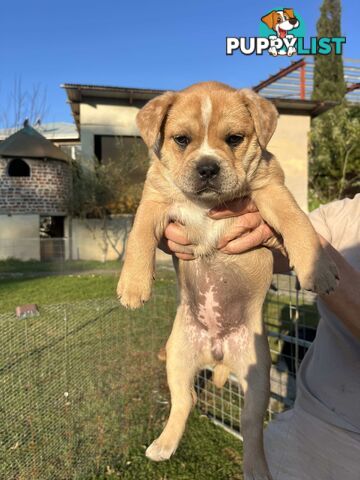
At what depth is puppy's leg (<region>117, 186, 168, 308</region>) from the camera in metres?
2.22

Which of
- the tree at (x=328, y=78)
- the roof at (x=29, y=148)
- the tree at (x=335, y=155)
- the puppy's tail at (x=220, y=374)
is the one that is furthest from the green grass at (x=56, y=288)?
the tree at (x=328, y=78)

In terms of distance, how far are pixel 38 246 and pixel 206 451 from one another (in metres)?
13.8

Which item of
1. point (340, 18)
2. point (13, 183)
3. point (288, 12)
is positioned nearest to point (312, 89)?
point (340, 18)

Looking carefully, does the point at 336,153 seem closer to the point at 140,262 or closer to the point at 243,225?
the point at 243,225

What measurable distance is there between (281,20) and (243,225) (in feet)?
54.1

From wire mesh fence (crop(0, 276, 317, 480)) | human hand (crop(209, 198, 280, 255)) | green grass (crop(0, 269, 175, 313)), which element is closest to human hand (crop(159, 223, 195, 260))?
human hand (crop(209, 198, 280, 255))

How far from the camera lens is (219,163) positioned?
7.77ft

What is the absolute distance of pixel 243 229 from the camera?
246 centimetres

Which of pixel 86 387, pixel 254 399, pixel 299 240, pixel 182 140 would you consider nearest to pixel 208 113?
pixel 182 140

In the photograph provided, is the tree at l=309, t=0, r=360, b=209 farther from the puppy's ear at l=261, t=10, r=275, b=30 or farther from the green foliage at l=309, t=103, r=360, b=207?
the puppy's ear at l=261, t=10, r=275, b=30

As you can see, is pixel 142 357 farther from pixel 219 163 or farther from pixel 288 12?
pixel 288 12

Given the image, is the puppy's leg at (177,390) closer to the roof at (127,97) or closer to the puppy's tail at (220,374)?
the puppy's tail at (220,374)

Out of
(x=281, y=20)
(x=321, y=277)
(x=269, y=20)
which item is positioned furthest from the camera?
(x=281, y=20)

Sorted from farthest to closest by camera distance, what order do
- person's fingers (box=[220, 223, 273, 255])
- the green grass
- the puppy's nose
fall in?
the green grass < person's fingers (box=[220, 223, 273, 255]) < the puppy's nose
